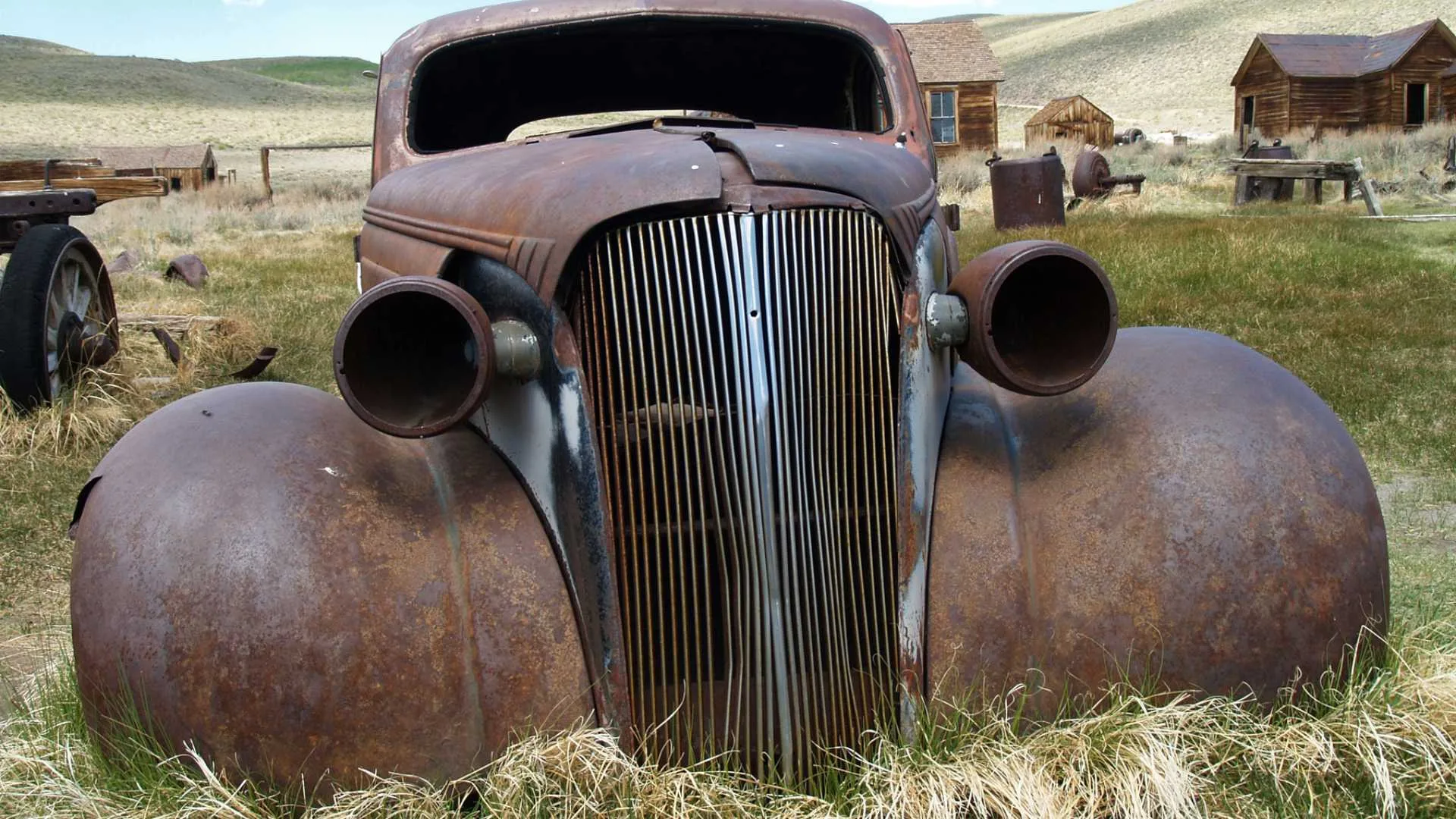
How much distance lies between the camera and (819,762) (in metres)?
2.24

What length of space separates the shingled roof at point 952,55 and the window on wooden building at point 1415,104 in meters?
13.6

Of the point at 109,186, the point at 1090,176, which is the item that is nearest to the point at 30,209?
the point at 109,186

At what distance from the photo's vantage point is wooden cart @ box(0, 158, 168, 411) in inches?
229

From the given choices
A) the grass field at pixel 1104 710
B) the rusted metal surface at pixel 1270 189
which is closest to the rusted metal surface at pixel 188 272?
the grass field at pixel 1104 710

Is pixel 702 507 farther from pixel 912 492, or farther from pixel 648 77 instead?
pixel 648 77

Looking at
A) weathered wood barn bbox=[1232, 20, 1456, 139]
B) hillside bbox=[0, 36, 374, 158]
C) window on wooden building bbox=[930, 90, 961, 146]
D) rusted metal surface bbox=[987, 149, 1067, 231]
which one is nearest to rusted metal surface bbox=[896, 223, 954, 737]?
rusted metal surface bbox=[987, 149, 1067, 231]

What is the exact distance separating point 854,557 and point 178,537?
121 centimetres

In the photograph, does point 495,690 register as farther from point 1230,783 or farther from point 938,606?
point 1230,783

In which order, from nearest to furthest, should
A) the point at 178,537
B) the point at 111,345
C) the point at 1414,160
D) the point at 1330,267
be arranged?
the point at 178,537 → the point at 111,345 → the point at 1330,267 → the point at 1414,160

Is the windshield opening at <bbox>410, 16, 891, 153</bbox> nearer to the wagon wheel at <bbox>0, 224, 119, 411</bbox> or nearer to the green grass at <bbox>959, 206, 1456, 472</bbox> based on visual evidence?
the wagon wheel at <bbox>0, 224, 119, 411</bbox>

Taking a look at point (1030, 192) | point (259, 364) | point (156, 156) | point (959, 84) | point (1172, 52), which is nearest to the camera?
point (259, 364)

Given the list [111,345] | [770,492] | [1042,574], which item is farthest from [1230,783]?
[111,345]

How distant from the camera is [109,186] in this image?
8.67 metres

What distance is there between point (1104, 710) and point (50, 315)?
5.72 metres
